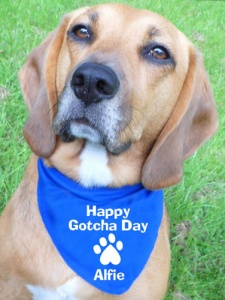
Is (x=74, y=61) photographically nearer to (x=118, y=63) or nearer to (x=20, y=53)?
(x=118, y=63)

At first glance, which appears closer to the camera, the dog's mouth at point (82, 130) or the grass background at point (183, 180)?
the dog's mouth at point (82, 130)

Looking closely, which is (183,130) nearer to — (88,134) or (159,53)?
(159,53)

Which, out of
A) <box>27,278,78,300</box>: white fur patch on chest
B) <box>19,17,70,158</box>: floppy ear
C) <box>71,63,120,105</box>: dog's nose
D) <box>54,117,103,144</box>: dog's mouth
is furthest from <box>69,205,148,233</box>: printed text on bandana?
<box>71,63,120,105</box>: dog's nose

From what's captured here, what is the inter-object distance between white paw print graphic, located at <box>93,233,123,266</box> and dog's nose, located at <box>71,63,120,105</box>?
99cm

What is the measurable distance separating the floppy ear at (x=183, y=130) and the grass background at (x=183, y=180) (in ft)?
4.19

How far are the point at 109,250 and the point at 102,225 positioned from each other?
0.52 ft

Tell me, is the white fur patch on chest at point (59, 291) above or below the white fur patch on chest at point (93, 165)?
below

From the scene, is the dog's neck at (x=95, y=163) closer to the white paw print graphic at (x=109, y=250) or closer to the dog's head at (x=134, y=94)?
the dog's head at (x=134, y=94)

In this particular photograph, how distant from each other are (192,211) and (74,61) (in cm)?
206

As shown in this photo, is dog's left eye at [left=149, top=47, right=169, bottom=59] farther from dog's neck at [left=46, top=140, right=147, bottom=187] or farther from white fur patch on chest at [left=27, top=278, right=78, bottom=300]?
white fur patch on chest at [left=27, top=278, right=78, bottom=300]

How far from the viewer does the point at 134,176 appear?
10.3 ft

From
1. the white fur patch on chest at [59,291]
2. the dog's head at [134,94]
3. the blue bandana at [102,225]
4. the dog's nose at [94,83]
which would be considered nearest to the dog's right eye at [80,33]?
the dog's head at [134,94]

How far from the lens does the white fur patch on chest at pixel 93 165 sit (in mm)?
2996

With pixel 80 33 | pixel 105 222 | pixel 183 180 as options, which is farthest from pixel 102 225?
pixel 183 180
